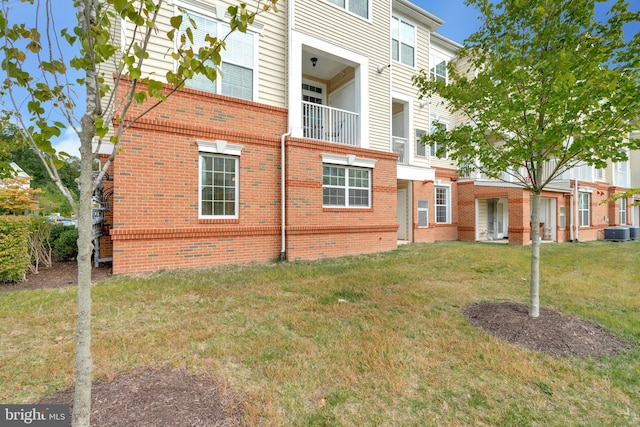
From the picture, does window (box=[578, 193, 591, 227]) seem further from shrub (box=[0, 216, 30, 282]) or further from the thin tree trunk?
shrub (box=[0, 216, 30, 282])

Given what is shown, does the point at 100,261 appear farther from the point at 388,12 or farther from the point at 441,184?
the point at 441,184

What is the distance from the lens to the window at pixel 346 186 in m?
9.55

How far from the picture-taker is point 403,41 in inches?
522

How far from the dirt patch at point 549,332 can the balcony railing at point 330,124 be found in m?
7.17

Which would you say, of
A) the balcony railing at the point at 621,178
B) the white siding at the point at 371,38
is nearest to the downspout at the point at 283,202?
the white siding at the point at 371,38

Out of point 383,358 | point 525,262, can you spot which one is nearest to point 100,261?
point 383,358

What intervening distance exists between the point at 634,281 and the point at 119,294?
10853 millimetres

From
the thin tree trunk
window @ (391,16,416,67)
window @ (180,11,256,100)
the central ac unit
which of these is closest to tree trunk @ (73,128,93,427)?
the thin tree trunk

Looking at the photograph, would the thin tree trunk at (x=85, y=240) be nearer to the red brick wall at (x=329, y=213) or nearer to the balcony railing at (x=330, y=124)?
the red brick wall at (x=329, y=213)

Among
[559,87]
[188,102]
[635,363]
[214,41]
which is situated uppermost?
[188,102]

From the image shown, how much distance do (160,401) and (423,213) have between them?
13.8 meters

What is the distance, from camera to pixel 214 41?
6.46 ft

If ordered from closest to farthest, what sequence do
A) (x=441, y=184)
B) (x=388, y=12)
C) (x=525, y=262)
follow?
(x=525, y=262) < (x=388, y=12) < (x=441, y=184)

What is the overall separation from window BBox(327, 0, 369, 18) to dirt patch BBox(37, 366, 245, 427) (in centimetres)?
1121
